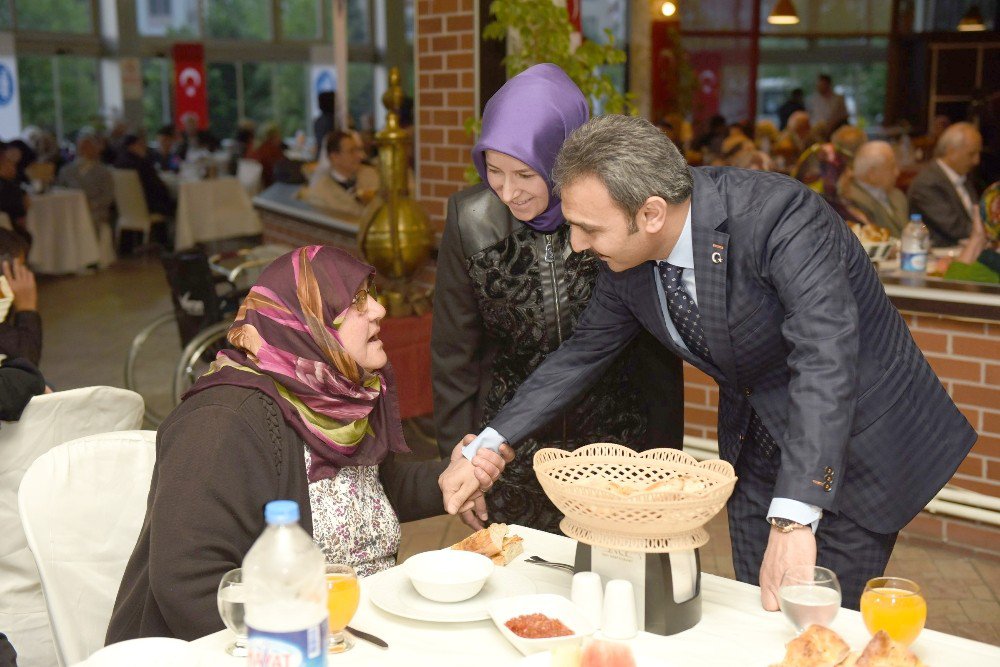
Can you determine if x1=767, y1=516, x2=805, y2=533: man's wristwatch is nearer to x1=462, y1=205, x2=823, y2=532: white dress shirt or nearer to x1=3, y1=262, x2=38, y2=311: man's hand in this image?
x1=462, y1=205, x2=823, y2=532: white dress shirt

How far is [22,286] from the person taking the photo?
388 centimetres

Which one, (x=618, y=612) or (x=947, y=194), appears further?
(x=947, y=194)

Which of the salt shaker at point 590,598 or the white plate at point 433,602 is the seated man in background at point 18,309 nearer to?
the white plate at point 433,602

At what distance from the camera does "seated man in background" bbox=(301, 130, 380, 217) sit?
7574mm

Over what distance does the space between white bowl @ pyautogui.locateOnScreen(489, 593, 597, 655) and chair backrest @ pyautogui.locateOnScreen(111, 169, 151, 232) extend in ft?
36.5

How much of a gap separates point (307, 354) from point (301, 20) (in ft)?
65.5

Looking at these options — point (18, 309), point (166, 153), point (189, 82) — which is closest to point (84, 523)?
point (18, 309)

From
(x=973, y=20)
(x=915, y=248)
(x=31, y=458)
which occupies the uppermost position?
(x=973, y=20)

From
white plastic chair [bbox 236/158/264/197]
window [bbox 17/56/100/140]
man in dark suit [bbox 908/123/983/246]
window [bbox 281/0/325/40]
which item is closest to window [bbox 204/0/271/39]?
window [bbox 281/0/325/40]

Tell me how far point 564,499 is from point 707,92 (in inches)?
539

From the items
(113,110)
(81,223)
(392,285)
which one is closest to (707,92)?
(81,223)

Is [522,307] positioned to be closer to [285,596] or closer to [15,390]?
[285,596]

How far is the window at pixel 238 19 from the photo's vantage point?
1933 centimetres

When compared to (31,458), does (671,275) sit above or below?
above
